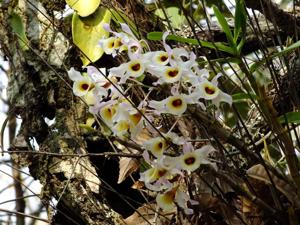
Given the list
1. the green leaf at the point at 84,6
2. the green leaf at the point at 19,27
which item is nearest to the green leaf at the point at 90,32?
the green leaf at the point at 84,6

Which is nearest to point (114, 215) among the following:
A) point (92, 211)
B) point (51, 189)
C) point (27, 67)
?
point (92, 211)

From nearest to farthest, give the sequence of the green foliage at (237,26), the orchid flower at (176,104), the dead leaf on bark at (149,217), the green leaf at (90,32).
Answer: the orchid flower at (176,104)
the green foliage at (237,26)
the dead leaf on bark at (149,217)
the green leaf at (90,32)

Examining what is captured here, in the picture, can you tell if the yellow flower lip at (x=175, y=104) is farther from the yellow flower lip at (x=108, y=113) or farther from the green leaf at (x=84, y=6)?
the green leaf at (x=84, y=6)

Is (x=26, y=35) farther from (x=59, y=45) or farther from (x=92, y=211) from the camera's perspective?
(x=92, y=211)

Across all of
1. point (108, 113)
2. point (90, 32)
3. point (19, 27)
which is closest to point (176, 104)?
point (108, 113)

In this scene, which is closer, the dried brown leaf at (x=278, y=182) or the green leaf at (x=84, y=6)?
the dried brown leaf at (x=278, y=182)

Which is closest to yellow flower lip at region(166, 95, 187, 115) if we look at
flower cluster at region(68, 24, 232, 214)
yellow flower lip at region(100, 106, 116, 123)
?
flower cluster at region(68, 24, 232, 214)

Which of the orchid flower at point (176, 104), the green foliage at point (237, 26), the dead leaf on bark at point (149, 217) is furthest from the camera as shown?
the dead leaf on bark at point (149, 217)

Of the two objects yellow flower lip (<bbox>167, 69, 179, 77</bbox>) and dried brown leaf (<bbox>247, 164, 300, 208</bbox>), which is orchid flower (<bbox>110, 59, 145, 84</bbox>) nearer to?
yellow flower lip (<bbox>167, 69, 179, 77</bbox>)
